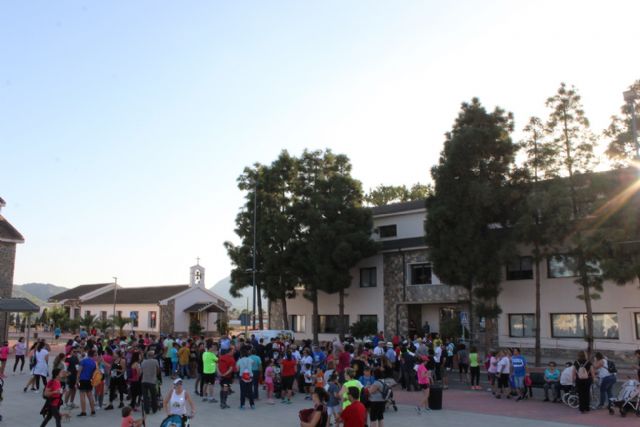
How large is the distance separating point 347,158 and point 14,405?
97.0 ft

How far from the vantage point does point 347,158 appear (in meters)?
42.5

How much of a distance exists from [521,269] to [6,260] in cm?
3215

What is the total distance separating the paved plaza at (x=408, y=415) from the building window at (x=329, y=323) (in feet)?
76.3

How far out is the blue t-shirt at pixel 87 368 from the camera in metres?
15.7

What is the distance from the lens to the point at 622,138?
24.6 m

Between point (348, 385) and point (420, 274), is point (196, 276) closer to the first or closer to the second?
point (420, 274)

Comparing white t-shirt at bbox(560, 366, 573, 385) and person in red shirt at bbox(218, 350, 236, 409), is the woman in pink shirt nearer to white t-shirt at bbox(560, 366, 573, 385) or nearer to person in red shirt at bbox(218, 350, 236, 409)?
white t-shirt at bbox(560, 366, 573, 385)

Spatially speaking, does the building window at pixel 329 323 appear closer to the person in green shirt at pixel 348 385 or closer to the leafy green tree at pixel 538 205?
the leafy green tree at pixel 538 205

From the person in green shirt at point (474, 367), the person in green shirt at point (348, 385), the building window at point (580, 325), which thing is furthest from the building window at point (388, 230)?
the person in green shirt at point (348, 385)

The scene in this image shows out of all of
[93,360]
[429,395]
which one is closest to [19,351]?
[93,360]

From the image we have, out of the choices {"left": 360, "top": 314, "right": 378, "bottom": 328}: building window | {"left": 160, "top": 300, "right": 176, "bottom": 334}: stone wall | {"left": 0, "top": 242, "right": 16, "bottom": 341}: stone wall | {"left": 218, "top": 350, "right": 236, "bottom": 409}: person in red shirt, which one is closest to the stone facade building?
{"left": 0, "top": 242, "right": 16, "bottom": 341}: stone wall

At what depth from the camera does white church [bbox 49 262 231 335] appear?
54.8m

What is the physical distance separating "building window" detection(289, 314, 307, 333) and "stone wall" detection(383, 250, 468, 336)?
923 cm

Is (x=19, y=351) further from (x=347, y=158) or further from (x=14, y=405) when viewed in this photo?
(x=347, y=158)
